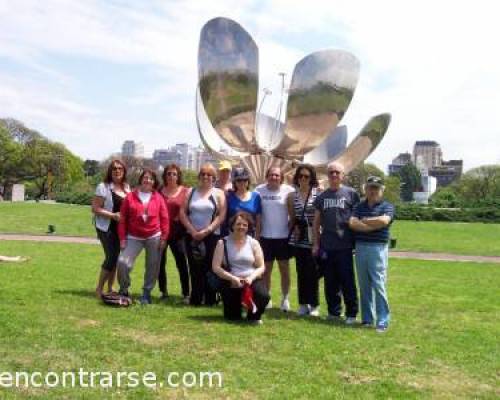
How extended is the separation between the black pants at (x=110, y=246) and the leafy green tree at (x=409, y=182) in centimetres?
7300

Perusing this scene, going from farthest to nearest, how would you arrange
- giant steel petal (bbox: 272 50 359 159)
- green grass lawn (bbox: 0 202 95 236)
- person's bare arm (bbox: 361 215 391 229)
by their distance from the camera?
green grass lawn (bbox: 0 202 95 236)
giant steel petal (bbox: 272 50 359 159)
person's bare arm (bbox: 361 215 391 229)

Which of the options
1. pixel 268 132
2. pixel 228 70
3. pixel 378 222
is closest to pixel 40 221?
pixel 268 132

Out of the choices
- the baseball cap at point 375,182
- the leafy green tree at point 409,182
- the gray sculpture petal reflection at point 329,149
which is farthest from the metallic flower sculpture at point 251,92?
the leafy green tree at point 409,182

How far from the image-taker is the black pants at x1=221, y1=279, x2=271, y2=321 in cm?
532

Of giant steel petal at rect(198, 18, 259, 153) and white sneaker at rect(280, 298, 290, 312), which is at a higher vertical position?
giant steel petal at rect(198, 18, 259, 153)

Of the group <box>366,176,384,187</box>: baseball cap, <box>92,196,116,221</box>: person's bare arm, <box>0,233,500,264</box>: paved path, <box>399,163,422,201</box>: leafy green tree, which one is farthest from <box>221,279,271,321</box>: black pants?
<box>399,163,422,201</box>: leafy green tree

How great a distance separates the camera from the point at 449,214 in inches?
1321

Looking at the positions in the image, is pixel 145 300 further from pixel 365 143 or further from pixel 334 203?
pixel 365 143

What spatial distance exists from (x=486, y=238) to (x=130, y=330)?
18.1 m

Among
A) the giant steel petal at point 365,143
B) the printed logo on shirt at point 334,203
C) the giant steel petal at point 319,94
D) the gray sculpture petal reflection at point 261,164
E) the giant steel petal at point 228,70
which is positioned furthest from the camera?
the giant steel petal at point 365,143

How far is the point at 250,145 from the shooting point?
11359 mm

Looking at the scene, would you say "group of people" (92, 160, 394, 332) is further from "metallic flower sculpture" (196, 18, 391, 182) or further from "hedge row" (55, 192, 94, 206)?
"hedge row" (55, 192, 94, 206)

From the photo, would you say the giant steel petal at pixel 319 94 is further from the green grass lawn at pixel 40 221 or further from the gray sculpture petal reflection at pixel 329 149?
the green grass lawn at pixel 40 221

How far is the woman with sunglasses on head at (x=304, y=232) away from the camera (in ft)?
19.3
